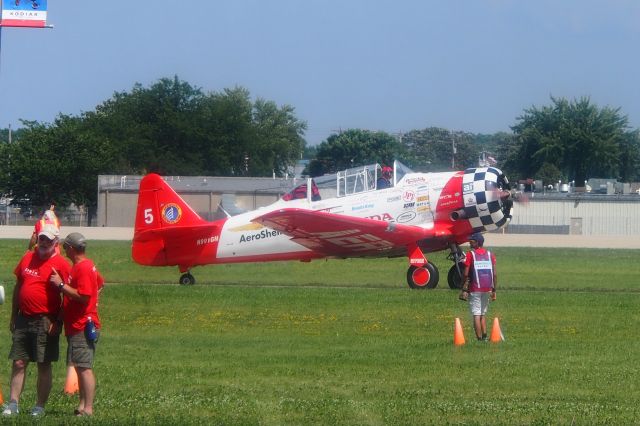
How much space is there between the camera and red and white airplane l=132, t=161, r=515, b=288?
2523 cm

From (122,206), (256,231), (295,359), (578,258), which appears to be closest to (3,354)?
(295,359)

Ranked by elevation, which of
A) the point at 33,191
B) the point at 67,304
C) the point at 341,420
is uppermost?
the point at 33,191

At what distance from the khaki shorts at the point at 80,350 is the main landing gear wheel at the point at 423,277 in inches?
624

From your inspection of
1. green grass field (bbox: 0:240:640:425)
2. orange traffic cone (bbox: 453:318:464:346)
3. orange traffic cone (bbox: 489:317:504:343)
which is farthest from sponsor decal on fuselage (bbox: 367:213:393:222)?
orange traffic cone (bbox: 453:318:464:346)

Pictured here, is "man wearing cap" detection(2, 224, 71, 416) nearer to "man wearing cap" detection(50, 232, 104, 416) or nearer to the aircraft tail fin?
"man wearing cap" detection(50, 232, 104, 416)

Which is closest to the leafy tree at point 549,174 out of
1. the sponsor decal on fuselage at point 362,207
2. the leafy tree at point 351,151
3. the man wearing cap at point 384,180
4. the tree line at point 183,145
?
the tree line at point 183,145

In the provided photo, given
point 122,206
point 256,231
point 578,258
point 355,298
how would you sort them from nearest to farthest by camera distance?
point 355,298, point 256,231, point 578,258, point 122,206

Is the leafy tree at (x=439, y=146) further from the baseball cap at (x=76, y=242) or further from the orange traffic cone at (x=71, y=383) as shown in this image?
the baseball cap at (x=76, y=242)

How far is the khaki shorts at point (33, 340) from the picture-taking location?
967 centimetres

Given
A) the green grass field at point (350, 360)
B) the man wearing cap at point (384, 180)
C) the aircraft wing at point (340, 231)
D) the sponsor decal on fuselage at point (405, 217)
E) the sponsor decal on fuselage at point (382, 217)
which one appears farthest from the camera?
Answer: the man wearing cap at point (384, 180)

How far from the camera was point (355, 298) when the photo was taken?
71.4 feet

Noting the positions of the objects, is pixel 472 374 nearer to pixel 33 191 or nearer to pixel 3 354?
pixel 3 354

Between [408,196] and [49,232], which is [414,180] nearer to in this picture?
[408,196]

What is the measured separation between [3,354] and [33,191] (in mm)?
68000
